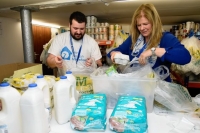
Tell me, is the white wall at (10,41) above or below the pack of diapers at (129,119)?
above

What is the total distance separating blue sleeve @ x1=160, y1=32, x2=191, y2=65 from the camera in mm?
1080

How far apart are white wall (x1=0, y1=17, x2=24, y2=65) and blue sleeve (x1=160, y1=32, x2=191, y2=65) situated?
404 centimetres

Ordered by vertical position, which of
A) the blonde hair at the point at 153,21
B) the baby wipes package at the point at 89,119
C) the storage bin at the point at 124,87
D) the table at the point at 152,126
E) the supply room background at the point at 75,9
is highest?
the supply room background at the point at 75,9

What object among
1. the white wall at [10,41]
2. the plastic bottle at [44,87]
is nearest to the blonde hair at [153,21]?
the plastic bottle at [44,87]

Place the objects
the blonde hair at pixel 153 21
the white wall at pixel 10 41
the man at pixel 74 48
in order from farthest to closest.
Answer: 1. the white wall at pixel 10 41
2. the man at pixel 74 48
3. the blonde hair at pixel 153 21

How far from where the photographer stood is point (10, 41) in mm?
4363

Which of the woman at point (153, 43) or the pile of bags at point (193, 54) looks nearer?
the woman at point (153, 43)

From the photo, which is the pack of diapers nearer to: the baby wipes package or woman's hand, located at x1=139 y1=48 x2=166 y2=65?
the baby wipes package

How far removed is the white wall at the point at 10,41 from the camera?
4.07m

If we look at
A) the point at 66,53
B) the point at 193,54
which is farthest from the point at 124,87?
the point at 193,54

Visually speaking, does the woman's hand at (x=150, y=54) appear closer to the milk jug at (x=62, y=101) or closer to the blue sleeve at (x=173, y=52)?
the blue sleeve at (x=173, y=52)

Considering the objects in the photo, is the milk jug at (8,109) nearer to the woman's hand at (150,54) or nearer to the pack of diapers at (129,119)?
the pack of diapers at (129,119)

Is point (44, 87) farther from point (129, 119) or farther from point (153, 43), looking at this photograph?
point (153, 43)

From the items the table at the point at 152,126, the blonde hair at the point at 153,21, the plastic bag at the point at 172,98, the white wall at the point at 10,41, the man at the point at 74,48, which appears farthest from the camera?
the white wall at the point at 10,41
